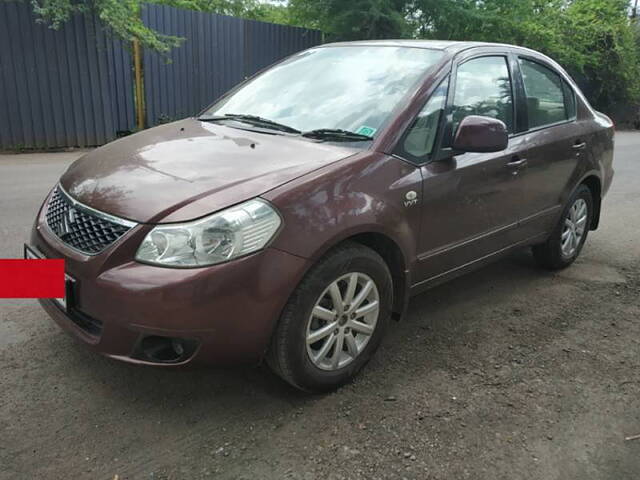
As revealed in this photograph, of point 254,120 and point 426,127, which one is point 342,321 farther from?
point 254,120

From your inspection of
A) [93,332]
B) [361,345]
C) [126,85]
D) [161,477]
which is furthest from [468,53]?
[126,85]

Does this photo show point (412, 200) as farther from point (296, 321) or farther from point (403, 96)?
point (296, 321)

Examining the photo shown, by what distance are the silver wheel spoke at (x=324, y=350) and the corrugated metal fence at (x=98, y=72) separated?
8.99 metres

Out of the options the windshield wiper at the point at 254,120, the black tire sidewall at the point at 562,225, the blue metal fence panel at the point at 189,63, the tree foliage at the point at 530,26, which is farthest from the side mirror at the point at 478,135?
the tree foliage at the point at 530,26

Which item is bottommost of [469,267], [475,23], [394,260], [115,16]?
[469,267]

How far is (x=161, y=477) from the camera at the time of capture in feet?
7.50

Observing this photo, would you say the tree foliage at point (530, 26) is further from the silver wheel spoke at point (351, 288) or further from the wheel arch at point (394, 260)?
the silver wheel spoke at point (351, 288)

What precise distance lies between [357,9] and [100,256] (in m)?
12.7

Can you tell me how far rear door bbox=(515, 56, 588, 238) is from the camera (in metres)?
3.96

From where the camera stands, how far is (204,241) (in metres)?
2.38

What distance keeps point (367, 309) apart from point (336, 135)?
0.93 m

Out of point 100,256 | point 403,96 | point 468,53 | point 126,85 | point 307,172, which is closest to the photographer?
point 100,256

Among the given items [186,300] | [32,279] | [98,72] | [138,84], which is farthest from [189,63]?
[186,300]

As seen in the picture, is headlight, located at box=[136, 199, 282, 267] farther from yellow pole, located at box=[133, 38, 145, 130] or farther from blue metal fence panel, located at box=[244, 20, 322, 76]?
blue metal fence panel, located at box=[244, 20, 322, 76]
